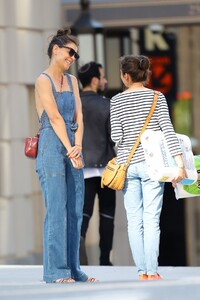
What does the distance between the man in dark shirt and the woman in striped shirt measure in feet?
6.31

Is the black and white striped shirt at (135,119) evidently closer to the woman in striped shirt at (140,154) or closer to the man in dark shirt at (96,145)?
the woman in striped shirt at (140,154)

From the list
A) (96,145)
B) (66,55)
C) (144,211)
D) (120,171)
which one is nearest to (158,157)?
(120,171)

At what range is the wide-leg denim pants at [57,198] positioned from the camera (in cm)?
1009

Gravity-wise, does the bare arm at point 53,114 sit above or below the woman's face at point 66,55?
below

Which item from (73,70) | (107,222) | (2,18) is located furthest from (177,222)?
(107,222)

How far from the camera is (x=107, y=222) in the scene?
12789mm

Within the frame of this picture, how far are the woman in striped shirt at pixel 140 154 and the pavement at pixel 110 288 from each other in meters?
0.28

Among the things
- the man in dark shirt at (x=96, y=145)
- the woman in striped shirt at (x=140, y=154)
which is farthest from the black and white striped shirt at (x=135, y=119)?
the man in dark shirt at (x=96, y=145)

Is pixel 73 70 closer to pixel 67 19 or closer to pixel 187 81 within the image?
pixel 67 19

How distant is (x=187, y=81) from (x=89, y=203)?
40.4 ft

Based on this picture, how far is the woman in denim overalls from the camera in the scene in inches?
397

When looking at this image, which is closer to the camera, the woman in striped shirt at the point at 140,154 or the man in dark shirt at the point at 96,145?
the woman in striped shirt at the point at 140,154

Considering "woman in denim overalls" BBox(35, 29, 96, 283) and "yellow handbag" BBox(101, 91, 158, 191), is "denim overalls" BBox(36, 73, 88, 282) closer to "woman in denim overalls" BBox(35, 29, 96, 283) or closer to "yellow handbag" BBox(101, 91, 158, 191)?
"woman in denim overalls" BBox(35, 29, 96, 283)

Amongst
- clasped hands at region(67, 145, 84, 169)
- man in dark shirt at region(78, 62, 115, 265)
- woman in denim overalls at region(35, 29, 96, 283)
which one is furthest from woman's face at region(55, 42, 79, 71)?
man in dark shirt at region(78, 62, 115, 265)
